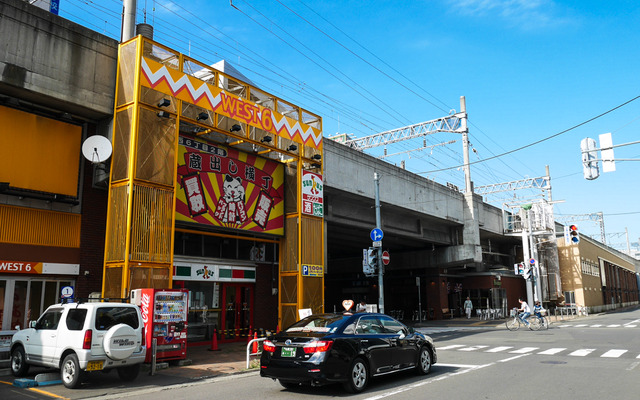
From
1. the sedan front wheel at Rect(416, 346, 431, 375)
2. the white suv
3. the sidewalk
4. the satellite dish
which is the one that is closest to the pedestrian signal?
the sidewalk

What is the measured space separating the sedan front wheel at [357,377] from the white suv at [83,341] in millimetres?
4987

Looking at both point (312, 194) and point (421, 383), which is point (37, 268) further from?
point (312, 194)

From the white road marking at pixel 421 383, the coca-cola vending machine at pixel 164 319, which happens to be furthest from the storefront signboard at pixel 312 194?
the white road marking at pixel 421 383

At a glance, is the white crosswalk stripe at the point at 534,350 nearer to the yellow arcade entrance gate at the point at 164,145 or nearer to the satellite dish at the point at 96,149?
the yellow arcade entrance gate at the point at 164,145

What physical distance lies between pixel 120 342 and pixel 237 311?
1007 cm

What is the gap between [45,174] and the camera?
14266 millimetres

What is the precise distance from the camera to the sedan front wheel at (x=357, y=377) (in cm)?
930

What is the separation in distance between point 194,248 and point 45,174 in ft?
21.0

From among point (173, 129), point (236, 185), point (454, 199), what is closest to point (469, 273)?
point (454, 199)

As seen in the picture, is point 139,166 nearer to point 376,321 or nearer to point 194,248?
point 194,248

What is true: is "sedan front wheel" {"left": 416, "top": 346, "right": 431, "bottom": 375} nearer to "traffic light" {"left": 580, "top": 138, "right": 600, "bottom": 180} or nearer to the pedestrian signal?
the pedestrian signal

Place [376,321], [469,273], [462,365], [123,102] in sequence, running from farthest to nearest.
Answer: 1. [469,273]
2. [123,102]
3. [462,365]
4. [376,321]

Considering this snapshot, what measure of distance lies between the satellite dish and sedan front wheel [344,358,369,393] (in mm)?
9803

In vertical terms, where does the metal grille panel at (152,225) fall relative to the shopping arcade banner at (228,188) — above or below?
below
